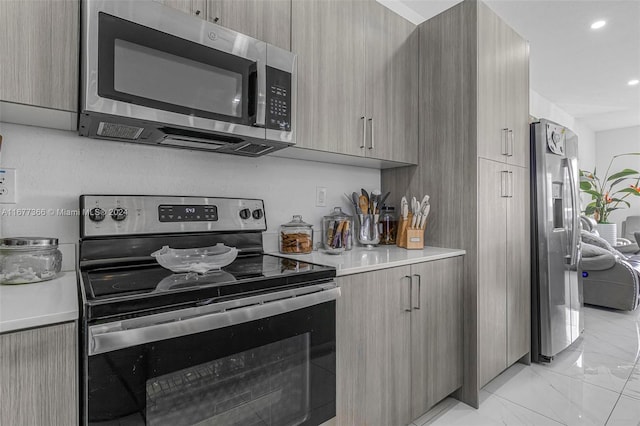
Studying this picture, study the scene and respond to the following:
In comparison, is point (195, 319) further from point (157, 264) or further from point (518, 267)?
point (518, 267)

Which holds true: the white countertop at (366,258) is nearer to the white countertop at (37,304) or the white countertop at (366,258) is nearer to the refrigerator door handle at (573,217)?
the white countertop at (37,304)

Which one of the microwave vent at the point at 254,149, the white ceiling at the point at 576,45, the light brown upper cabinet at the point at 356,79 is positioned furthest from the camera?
the white ceiling at the point at 576,45

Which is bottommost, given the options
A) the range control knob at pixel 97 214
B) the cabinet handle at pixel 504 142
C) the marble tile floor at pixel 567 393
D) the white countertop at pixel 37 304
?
the marble tile floor at pixel 567 393

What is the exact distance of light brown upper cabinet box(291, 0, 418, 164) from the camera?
1.65 m

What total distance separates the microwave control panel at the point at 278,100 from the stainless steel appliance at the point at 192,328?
0.47 meters

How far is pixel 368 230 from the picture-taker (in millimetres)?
2111

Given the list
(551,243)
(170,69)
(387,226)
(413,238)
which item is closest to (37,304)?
(170,69)

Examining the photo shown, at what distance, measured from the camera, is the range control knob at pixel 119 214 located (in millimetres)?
→ 1312

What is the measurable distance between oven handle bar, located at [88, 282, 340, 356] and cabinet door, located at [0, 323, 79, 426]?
70 millimetres

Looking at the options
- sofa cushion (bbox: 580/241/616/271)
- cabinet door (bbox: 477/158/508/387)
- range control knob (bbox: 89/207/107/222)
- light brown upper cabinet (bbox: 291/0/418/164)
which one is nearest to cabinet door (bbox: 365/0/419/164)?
light brown upper cabinet (bbox: 291/0/418/164)

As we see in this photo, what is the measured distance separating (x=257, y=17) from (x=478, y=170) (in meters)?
1.40

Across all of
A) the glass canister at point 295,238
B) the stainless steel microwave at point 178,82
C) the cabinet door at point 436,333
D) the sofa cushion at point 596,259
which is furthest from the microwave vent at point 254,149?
the sofa cushion at point 596,259

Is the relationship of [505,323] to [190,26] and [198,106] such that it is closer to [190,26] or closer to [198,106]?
[198,106]

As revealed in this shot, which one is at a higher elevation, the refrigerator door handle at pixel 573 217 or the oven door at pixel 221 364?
the refrigerator door handle at pixel 573 217
